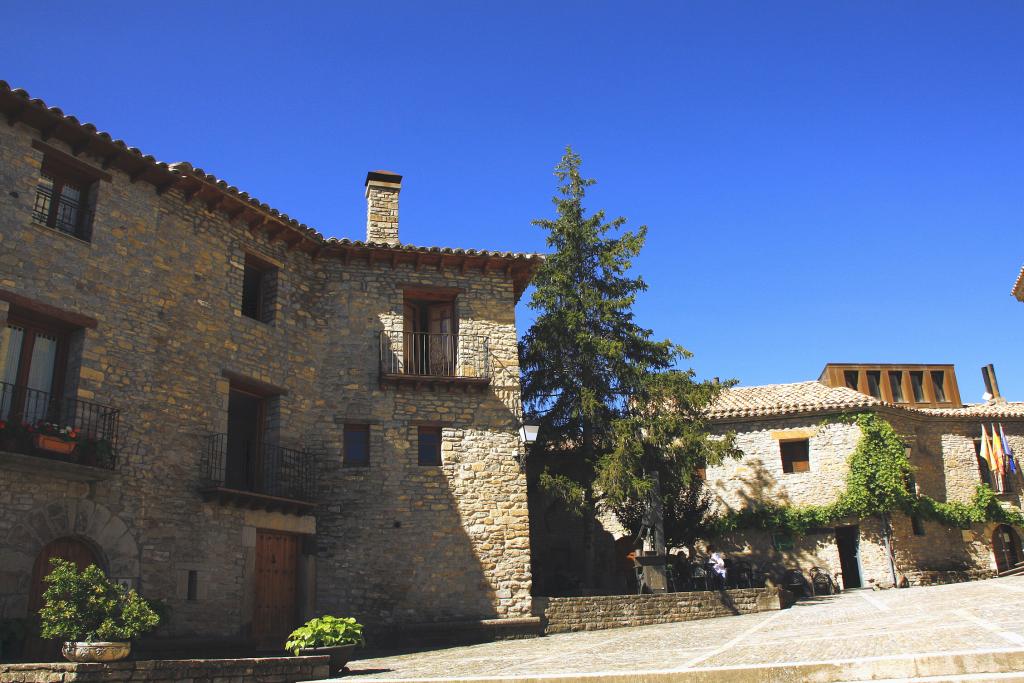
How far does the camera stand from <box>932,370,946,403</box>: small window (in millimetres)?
33844

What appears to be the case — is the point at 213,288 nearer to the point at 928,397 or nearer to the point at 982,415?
the point at 982,415

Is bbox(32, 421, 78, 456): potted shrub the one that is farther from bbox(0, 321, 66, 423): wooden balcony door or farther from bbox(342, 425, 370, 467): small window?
bbox(342, 425, 370, 467): small window

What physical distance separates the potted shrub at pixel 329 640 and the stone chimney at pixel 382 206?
10025 mm

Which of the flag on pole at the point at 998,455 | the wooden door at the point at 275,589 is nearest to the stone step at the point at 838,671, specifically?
the wooden door at the point at 275,589

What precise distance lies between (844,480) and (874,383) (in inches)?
358

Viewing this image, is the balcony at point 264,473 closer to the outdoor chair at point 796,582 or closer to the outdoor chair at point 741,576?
the outdoor chair at point 741,576

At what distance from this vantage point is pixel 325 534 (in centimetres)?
1650

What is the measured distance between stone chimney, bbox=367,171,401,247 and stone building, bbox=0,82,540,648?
0.05 meters

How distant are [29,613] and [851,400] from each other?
23.0 metres

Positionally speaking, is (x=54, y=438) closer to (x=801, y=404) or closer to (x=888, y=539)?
(x=801, y=404)

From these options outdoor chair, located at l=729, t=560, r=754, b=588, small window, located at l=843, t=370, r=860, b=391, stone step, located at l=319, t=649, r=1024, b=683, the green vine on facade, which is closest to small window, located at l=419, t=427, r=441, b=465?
stone step, located at l=319, t=649, r=1024, b=683

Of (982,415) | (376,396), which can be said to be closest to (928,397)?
(982,415)

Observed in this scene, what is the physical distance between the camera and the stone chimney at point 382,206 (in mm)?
19688

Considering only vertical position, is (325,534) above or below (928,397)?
below
